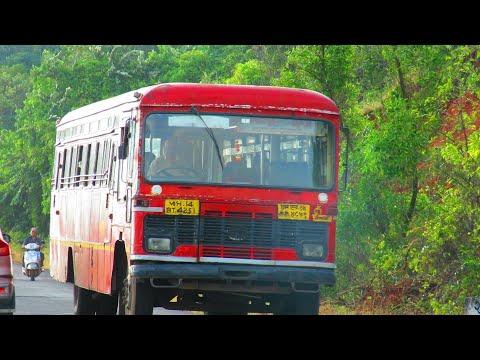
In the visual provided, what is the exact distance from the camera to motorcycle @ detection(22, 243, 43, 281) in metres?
32.2

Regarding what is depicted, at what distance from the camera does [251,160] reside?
1603 centimetres

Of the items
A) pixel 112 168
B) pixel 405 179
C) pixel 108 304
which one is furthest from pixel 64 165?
pixel 405 179

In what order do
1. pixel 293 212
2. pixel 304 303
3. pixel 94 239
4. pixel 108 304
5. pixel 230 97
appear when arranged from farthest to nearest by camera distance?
pixel 108 304 → pixel 94 239 → pixel 304 303 → pixel 230 97 → pixel 293 212

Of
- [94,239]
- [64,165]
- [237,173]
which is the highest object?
[64,165]

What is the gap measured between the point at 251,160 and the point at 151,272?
1786 mm

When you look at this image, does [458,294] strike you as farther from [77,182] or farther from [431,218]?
[77,182]

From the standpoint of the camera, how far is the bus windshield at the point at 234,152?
52.2ft

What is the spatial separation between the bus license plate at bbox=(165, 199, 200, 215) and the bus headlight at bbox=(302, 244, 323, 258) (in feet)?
4.36

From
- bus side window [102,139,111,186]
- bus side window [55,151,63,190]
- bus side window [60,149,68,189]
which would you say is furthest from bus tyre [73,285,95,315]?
bus side window [102,139,111,186]

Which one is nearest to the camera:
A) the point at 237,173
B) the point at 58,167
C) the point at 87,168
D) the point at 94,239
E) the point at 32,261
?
the point at 237,173

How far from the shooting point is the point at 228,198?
15.8 metres

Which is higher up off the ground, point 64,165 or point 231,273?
point 64,165

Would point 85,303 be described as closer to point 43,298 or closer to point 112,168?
point 112,168

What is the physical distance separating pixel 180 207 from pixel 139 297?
118 cm
